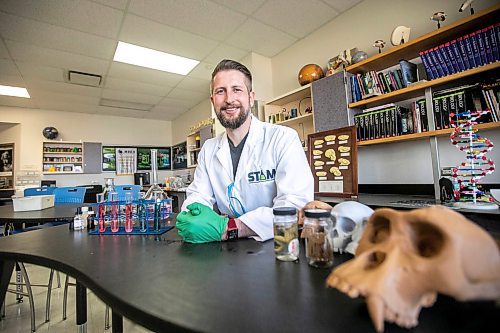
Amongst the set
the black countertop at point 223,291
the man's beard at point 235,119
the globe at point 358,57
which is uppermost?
the globe at point 358,57

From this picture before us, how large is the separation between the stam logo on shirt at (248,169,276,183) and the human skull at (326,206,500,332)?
2.92ft

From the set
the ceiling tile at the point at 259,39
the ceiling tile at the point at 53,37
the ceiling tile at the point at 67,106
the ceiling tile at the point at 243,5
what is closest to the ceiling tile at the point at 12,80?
the ceiling tile at the point at 67,106

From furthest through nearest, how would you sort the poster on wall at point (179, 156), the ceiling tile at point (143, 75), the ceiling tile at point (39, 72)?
the poster on wall at point (179, 156) < the ceiling tile at point (143, 75) < the ceiling tile at point (39, 72)

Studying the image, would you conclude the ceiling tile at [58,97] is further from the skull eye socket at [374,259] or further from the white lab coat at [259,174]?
the skull eye socket at [374,259]

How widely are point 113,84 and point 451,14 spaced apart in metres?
4.54

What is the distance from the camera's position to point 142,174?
19.9 feet

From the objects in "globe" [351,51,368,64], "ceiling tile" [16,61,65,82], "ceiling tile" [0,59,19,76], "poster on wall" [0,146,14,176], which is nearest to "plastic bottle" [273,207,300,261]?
"globe" [351,51,368,64]

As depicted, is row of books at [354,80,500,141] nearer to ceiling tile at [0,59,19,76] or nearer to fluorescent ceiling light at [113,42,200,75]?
fluorescent ceiling light at [113,42,200,75]

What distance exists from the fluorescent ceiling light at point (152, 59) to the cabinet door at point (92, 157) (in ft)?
10.3

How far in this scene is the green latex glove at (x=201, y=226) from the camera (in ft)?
2.50

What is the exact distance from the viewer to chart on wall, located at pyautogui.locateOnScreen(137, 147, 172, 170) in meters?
6.38

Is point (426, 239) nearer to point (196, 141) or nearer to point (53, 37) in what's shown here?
point (53, 37)

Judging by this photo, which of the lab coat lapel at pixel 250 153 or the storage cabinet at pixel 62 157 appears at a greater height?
the storage cabinet at pixel 62 157

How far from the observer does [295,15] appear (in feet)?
8.75
